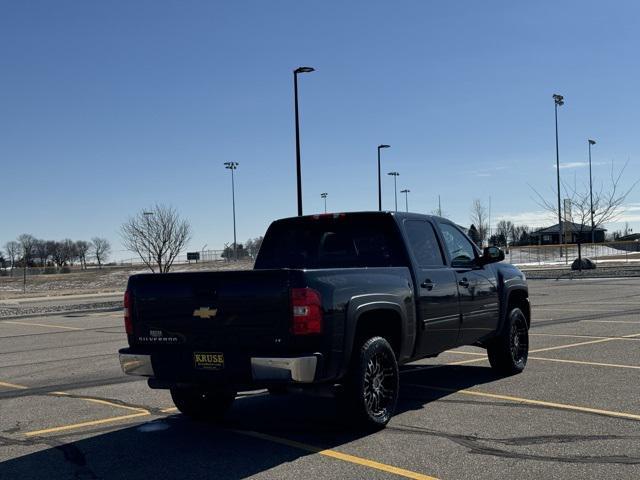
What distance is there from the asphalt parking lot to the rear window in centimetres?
151

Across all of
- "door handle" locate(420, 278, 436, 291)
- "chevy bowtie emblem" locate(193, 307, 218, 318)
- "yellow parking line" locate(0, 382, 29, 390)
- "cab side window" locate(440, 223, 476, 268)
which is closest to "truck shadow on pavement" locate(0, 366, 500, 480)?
"chevy bowtie emblem" locate(193, 307, 218, 318)

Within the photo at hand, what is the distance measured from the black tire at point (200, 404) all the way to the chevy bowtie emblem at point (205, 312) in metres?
1.18

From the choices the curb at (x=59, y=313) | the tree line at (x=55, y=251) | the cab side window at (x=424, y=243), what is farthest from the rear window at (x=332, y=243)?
the tree line at (x=55, y=251)

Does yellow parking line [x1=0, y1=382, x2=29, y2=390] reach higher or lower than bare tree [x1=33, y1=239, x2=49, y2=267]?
lower

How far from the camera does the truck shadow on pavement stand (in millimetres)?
5477

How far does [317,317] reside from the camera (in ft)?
19.2

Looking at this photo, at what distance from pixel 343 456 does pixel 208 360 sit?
4.43ft

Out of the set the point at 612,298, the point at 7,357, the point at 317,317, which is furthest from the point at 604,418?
the point at 612,298

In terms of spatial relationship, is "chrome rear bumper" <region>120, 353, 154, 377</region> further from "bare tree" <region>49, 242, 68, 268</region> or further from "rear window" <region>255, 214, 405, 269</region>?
"bare tree" <region>49, 242, 68, 268</region>

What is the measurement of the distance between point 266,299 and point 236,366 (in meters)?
0.61

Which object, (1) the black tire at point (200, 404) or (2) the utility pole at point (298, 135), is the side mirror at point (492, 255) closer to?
(1) the black tire at point (200, 404)

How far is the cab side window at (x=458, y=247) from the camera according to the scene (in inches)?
326

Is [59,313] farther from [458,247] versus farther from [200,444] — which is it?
[200,444]

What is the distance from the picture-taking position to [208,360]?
242 inches
